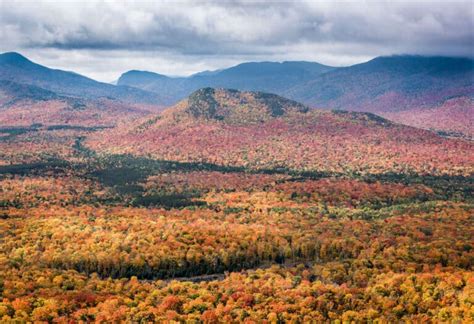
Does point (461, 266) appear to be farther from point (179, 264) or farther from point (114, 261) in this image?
point (114, 261)

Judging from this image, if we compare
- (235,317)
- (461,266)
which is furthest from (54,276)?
(461,266)

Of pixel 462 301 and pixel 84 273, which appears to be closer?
pixel 462 301

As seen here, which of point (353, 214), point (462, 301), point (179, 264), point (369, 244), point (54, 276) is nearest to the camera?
point (462, 301)

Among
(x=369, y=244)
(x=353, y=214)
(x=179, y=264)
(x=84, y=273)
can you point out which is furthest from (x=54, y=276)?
(x=353, y=214)

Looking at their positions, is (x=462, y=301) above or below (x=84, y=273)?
above

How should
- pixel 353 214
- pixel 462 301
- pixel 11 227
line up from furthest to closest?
pixel 353 214 → pixel 11 227 → pixel 462 301

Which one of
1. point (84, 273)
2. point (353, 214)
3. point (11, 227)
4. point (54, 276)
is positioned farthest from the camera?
point (353, 214)

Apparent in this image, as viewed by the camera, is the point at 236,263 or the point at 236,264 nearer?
the point at 236,264

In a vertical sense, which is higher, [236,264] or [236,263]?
[236,263]

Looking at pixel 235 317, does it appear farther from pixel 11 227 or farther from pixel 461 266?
pixel 11 227
